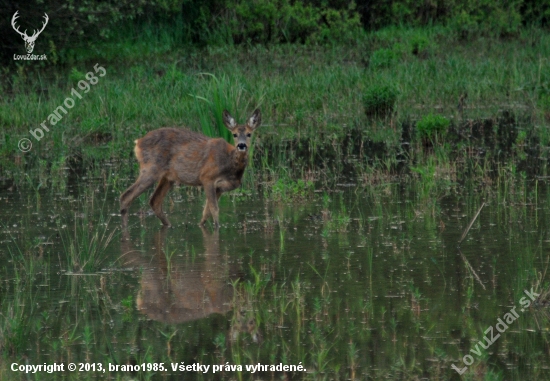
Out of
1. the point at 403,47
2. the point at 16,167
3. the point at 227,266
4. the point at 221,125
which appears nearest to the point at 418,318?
the point at 227,266

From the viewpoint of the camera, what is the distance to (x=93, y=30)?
2339cm

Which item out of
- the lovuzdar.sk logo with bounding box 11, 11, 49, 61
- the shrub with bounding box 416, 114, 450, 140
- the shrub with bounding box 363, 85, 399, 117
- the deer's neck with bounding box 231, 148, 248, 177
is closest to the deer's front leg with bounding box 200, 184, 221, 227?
the deer's neck with bounding box 231, 148, 248, 177

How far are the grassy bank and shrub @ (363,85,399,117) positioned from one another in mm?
24

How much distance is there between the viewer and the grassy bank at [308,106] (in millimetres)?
14852

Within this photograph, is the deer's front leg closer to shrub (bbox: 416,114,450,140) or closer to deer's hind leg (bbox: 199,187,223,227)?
deer's hind leg (bbox: 199,187,223,227)

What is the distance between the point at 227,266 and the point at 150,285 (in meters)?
0.90

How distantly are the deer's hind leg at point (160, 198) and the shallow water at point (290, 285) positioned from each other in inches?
7.1

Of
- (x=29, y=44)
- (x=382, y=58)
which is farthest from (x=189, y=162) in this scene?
(x=29, y=44)

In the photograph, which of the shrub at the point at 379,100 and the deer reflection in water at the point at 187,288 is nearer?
the deer reflection in water at the point at 187,288

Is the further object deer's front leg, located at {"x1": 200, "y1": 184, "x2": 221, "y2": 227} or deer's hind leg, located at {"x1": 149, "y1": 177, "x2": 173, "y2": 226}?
deer's hind leg, located at {"x1": 149, "y1": 177, "x2": 173, "y2": 226}

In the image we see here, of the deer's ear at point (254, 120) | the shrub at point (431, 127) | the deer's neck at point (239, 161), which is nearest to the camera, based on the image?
the deer's neck at point (239, 161)

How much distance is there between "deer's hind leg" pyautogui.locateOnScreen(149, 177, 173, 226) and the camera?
12.0 metres

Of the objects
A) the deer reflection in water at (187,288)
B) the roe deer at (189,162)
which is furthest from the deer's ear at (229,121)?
the deer reflection in water at (187,288)

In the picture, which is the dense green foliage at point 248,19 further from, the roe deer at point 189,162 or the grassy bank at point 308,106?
the roe deer at point 189,162
